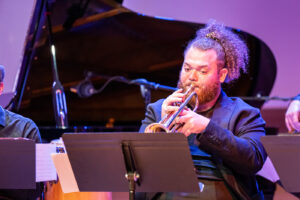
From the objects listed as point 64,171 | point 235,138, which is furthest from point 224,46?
point 64,171

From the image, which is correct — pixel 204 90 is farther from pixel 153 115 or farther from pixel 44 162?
pixel 44 162

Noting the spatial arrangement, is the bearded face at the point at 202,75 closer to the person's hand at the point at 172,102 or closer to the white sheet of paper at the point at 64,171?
the person's hand at the point at 172,102

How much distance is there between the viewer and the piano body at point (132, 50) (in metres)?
6.63

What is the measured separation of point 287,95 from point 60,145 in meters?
4.91

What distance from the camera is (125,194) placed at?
3754mm

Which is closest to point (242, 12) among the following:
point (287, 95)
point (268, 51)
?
point (268, 51)

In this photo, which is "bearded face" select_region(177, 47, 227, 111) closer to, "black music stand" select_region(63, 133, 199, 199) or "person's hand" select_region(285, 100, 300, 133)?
"person's hand" select_region(285, 100, 300, 133)

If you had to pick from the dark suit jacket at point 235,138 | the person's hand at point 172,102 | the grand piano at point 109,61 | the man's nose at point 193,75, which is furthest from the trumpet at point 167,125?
the grand piano at point 109,61

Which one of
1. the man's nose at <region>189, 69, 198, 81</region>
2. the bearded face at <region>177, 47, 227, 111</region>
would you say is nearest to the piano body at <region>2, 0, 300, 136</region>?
the bearded face at <region>177, 47, 227, 111</region>

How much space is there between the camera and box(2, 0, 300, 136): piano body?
21.7 ft

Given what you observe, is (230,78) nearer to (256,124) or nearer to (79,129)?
(256,124)

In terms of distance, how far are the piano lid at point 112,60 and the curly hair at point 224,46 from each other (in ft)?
10.3

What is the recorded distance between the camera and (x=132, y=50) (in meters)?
7.25

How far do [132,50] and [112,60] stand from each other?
0.41m
